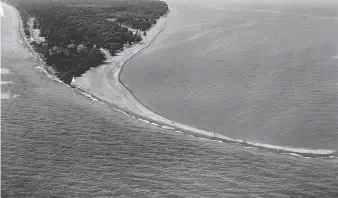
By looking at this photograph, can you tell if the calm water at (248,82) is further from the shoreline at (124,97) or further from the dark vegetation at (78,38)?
the dark vegetation at (78,38)

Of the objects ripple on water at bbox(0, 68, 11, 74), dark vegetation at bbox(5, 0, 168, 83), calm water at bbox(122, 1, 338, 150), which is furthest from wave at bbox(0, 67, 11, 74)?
calm water at bbox(122, 1, 338, 150)

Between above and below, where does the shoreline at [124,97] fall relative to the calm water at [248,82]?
below

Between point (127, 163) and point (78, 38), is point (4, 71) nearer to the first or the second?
point (78, 38)

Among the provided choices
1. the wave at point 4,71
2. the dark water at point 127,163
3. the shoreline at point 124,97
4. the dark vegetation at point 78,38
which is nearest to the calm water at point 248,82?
the shoreline at point 124,97

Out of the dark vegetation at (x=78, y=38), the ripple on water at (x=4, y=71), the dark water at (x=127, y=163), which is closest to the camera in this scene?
the dark water at (x=127, y=163)

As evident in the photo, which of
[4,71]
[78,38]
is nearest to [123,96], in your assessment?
[4,71]

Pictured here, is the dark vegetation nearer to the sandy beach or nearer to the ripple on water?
the sandy beach

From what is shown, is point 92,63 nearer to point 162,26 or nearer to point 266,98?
point 266,98
